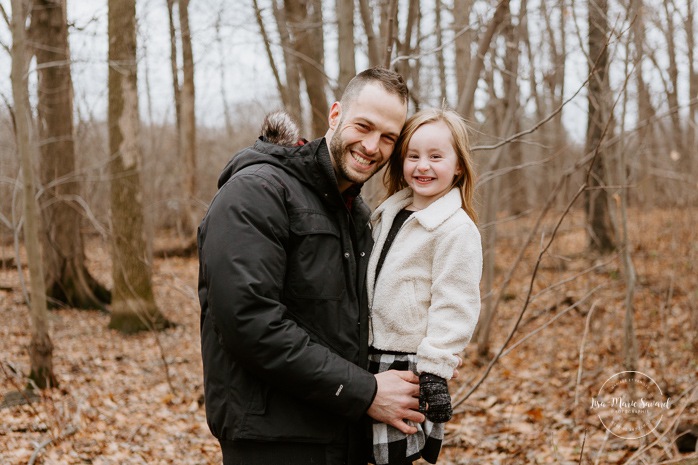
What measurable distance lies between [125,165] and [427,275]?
25.0 ft

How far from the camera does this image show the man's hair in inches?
88.3

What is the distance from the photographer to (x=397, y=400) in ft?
6.79

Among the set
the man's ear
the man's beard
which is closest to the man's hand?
the man's beard

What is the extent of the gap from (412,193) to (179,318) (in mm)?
8639

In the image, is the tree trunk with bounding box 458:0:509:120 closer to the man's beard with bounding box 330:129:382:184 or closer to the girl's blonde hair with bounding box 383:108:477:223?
the girl's blonde hair with bounding box 383:108:477:223

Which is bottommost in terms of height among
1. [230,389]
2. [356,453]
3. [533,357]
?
[533,357]

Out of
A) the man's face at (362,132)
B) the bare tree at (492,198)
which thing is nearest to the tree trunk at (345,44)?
the bare tree at (492,198)

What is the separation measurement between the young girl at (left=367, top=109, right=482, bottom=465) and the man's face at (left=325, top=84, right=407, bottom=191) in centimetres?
19

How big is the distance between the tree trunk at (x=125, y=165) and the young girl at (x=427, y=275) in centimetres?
693

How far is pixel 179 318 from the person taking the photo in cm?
1041

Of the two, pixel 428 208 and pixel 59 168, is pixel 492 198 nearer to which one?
pixel 428 208

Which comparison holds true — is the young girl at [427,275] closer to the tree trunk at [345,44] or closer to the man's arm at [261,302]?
the man's arm at [261,302]

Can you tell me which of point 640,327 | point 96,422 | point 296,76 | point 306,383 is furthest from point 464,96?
point 296,76

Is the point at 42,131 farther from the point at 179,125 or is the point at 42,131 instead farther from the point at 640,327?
the point at 640,327
